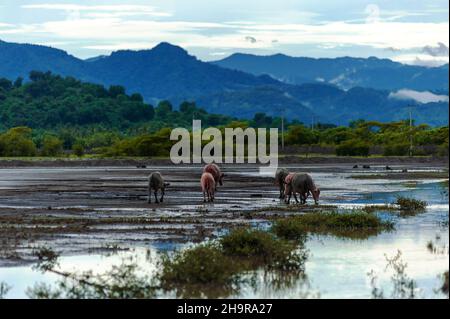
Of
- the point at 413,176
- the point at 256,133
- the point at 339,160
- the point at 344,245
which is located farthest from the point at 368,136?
the point at 344,245

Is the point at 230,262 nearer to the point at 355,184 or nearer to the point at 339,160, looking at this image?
the point at 355,184

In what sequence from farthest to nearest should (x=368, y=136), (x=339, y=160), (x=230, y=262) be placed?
(x=368, y=136) < (x=339, y=160) < (x=230, y=262)

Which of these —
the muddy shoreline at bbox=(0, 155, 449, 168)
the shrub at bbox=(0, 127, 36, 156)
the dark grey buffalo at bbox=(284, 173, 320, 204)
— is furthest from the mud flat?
the shrub at bbox=(0, 127, 36, 156)

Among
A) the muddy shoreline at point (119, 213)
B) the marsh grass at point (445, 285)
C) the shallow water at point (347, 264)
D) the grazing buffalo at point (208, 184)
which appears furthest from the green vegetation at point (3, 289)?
the grazing buffalo at point (208, 184)

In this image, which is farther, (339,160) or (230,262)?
(339,160)

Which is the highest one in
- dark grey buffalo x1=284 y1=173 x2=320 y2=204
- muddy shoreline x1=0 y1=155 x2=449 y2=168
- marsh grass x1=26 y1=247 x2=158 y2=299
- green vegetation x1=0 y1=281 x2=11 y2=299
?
dark grey buffalo x1=284 y1=173 x2=320 y2=204

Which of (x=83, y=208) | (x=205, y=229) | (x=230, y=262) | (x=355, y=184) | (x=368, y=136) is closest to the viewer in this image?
(x=230, y=262)

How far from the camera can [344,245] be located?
75.0 feet

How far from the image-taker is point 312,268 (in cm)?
1895

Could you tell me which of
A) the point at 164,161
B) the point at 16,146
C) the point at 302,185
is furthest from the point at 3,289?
the point at 16,146

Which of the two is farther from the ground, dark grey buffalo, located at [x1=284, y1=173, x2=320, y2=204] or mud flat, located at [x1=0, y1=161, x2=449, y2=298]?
dark grey buffalo, located at [x1=284, y1=173, x2=320, y2=204]

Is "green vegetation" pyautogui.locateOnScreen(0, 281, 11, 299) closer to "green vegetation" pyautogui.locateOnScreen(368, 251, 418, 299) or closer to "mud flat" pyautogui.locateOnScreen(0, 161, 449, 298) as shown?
"mud flat" pyautogui.locateOnScreen(0, 161, 449, 298)

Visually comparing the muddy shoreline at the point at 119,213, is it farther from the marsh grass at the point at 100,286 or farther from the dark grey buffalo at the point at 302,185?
the marsh grass at the point at 100,286

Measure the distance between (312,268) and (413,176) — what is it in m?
45.5
